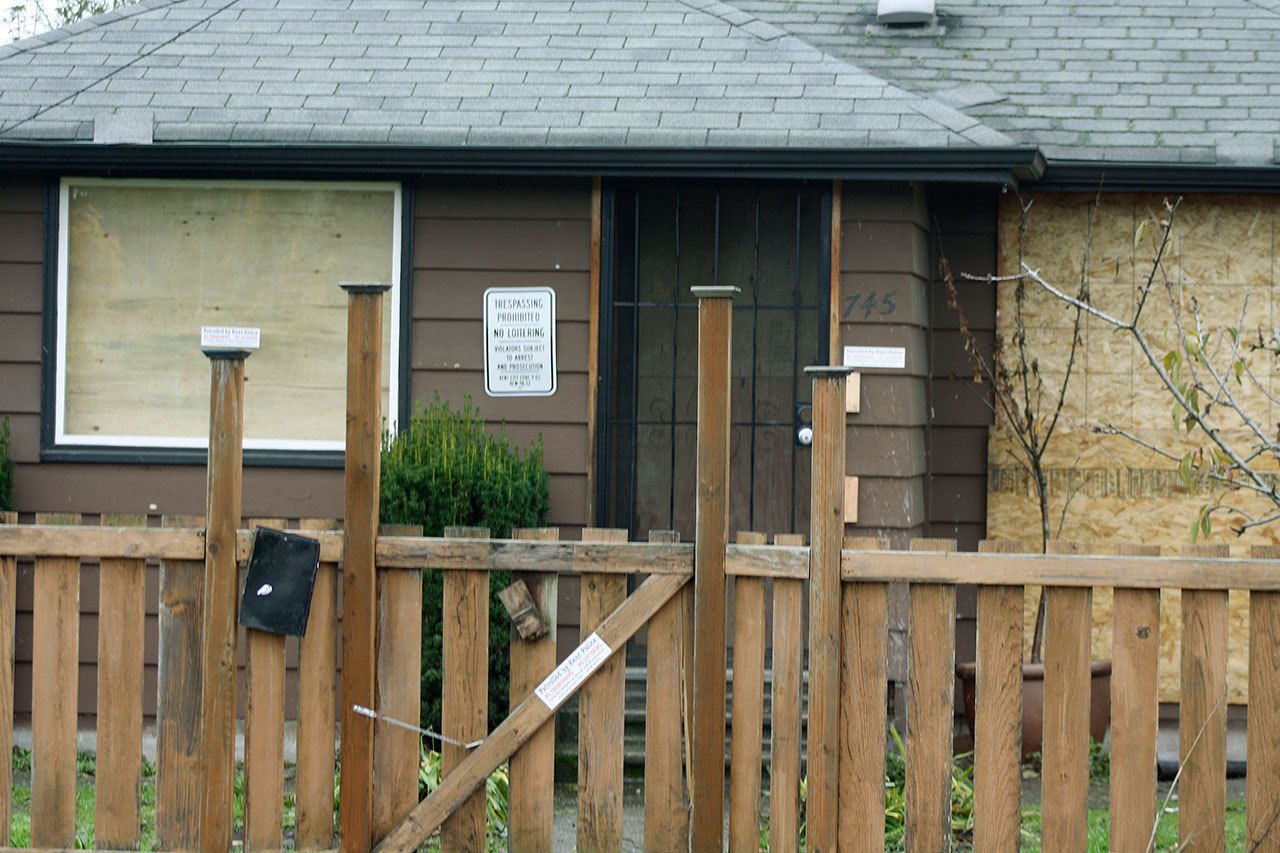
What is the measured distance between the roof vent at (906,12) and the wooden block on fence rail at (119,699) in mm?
6092

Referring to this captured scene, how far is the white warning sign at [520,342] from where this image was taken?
7.61m

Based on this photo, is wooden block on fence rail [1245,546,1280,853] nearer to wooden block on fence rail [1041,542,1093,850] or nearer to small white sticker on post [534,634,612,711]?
wooden block on fence rail [1041,542,1093,850]

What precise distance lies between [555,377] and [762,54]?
2.10 m

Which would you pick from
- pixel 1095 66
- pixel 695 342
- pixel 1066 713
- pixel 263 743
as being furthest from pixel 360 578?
pixel 1095 66

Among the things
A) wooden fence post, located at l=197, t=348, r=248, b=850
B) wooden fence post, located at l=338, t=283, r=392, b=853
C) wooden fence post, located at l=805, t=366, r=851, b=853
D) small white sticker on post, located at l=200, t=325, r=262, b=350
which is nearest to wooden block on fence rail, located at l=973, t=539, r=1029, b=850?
wooden fence post, located at l=805, t=366, r=851, b=853

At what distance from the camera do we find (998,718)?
4582 millimetres

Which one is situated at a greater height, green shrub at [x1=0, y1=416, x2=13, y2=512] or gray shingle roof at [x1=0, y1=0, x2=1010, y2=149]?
gray shingle roof at [x1=0, y1=0, x2=1010, y2=149]

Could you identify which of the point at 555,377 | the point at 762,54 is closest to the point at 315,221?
the point at 555,377

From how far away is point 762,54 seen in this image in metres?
8.19

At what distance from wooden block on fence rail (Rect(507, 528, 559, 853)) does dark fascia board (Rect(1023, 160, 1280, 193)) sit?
14.3 feet

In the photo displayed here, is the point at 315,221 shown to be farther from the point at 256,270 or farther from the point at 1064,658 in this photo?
the point at 1064,658

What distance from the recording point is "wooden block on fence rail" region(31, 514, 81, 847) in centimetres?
480

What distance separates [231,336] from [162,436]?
0.62m

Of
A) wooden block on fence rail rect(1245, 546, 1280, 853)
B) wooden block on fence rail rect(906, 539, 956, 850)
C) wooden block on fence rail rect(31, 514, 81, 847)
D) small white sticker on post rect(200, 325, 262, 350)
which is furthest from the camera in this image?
small white sticker on post rect(200, 325, 262, 350)
